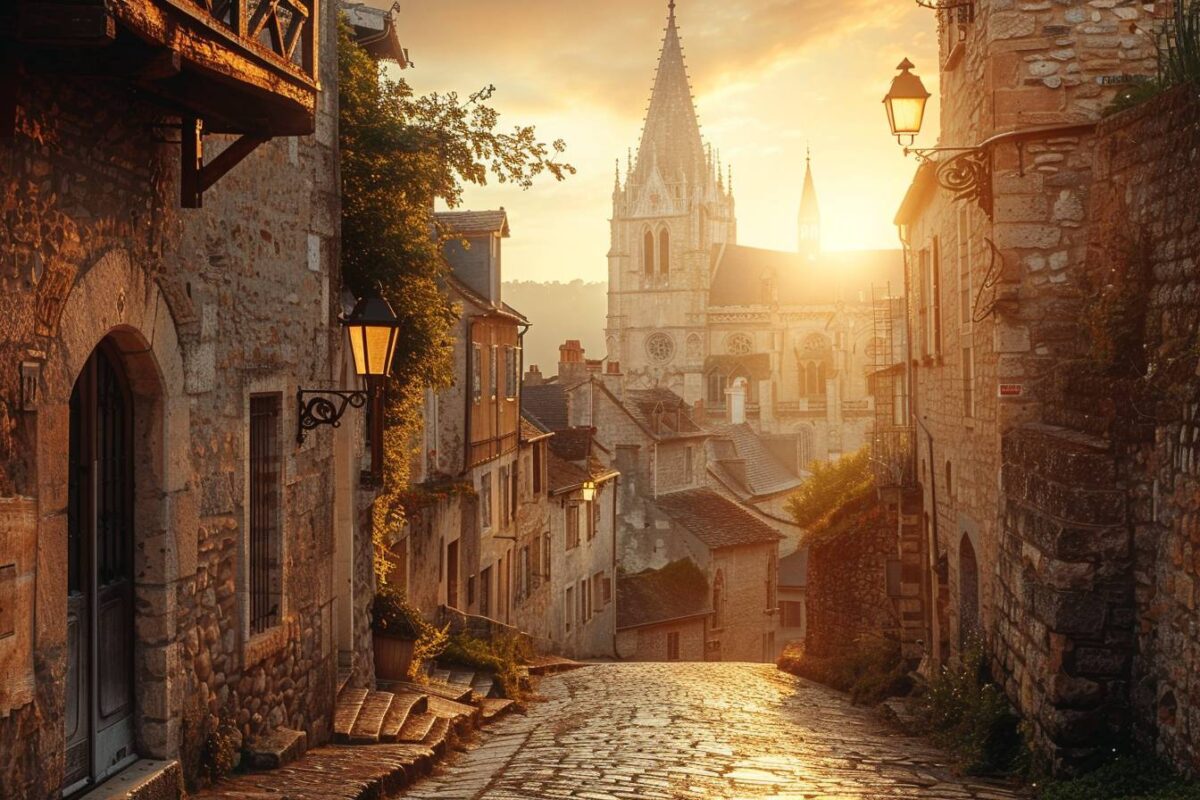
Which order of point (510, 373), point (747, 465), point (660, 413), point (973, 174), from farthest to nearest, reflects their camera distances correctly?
point (747, 465), point (660, 413), point (510, 373), point (973, 174)

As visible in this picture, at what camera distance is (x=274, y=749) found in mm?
7430

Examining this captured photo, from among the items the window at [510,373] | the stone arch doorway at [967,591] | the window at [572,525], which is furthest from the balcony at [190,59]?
the window at [572,525]

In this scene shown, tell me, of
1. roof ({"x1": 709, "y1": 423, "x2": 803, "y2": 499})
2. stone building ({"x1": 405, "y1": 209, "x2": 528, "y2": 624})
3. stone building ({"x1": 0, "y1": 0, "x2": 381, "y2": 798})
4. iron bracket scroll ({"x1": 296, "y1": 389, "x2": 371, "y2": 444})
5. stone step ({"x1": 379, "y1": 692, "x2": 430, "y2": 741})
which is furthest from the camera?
roof ({"x1": 709, "y1": 423, "x2": 803, "y2": 499})

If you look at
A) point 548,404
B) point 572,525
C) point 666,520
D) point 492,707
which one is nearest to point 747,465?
point 666,520

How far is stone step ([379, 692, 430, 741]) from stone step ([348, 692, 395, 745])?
0.17 ft

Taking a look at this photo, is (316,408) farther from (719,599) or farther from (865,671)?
(719,599)

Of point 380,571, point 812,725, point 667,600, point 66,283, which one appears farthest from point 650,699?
point 667,600

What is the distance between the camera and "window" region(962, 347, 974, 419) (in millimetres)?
12195

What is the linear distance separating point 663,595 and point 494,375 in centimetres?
1411

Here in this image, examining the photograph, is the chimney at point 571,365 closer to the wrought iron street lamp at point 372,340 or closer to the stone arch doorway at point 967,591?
the stone arch doorway at point 967,591

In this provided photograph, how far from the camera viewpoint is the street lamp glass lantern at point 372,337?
8828 millimetres

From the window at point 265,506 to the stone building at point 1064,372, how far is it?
5.18 metres

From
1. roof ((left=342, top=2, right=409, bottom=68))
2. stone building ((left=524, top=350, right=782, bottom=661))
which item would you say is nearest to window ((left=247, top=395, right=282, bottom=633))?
roof ((left=342, top=2, right=409, bottom=68))

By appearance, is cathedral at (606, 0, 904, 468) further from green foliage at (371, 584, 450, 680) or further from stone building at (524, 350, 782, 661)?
green foliage at (371, 584, 450, 680)
